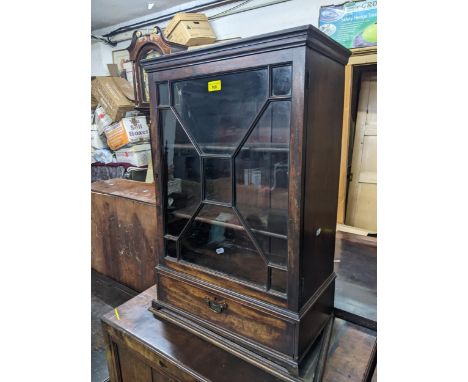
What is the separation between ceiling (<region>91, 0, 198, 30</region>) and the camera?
9.81 feet

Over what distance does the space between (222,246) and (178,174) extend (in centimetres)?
27

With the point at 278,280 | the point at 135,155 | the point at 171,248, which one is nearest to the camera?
the point at 278,280

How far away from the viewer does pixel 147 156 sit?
352cm

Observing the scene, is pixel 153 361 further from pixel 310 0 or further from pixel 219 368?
pixel 310 0

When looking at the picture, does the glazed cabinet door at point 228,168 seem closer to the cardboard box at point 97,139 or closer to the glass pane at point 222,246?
the glass pane at point 222,246

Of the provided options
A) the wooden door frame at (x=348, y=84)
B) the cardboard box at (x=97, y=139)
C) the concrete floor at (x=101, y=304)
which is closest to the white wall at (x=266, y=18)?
the wooden door frame at (x=348, y=84)

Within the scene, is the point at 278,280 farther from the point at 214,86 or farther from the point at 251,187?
the point at 214,86

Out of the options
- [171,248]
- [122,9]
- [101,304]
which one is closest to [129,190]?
[101,304]

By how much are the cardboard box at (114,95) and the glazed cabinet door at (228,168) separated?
282 cm

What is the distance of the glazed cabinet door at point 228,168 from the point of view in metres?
0.76

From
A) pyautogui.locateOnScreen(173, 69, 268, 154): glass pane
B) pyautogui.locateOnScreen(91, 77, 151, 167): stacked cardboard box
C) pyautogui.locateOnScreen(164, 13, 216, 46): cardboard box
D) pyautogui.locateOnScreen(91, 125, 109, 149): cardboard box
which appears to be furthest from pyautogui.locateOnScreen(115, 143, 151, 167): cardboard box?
pyautogui.locateOnScreen(173, 69, 268, 154): glass pane

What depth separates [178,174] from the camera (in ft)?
3.21
